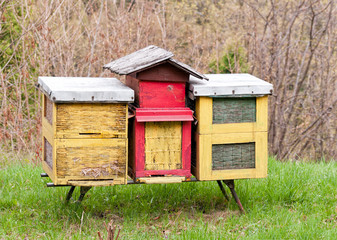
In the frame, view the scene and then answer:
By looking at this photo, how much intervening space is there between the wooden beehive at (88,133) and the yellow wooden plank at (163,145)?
8.5 inches

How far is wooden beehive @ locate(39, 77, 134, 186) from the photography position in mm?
3986

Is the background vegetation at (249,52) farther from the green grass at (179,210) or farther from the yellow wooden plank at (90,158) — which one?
the yellow wooden plank at (90,158)

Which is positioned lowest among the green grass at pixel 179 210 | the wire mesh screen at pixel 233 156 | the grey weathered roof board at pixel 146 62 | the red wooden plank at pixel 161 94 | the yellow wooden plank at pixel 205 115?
the green grass at pixel 179 210

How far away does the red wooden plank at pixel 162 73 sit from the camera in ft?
13.9

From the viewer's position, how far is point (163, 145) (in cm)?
429

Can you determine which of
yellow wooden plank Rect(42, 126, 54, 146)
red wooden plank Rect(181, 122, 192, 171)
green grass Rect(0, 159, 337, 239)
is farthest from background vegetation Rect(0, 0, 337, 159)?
red wooden plank Rect(181, 122, 192, 171)

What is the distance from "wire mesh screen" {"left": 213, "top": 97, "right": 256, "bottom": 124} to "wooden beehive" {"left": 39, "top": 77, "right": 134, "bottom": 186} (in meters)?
0.81

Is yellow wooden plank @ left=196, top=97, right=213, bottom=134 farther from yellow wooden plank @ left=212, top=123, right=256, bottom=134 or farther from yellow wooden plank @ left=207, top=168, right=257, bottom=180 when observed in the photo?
yellow wooden plank @ left=207, top=168, right=257, bottom=180

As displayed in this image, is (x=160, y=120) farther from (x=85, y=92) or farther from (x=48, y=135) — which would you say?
(x=48, y=135)

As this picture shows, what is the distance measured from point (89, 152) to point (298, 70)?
21.1 feet

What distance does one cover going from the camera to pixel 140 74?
4238 mm

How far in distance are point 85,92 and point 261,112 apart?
161 centimetres

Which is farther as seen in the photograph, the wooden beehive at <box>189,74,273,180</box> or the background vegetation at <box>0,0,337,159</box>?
the background vegetation at <box>0,0,337,159</box>

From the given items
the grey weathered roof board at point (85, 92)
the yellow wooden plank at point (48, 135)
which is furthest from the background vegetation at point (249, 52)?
the grey weathered roof board at point (85, 92)
